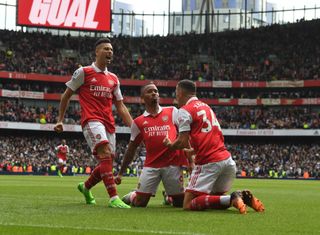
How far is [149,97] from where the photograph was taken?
1083cm

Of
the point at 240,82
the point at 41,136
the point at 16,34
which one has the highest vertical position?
the point at 16,34

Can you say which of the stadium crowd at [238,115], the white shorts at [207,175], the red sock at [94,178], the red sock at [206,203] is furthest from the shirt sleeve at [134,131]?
the stadium crowd at [238,115]

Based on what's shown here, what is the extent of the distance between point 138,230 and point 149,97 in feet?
14.3

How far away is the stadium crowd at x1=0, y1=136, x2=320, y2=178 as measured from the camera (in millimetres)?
54594

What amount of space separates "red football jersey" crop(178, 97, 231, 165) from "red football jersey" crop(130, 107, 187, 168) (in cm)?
102

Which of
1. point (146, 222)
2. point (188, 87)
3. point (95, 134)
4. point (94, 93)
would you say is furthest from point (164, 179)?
point (146, 222)

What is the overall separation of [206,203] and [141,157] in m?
42.2

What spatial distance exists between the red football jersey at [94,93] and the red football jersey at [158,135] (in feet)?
1.84

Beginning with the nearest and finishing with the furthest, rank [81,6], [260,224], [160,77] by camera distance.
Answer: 1. [260,224]
2. [81,6]
3. [160,77]

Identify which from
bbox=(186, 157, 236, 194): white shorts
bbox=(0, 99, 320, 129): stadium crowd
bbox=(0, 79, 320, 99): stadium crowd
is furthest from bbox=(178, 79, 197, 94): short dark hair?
bbox=(0, 79, 320, 99): stadium crowd

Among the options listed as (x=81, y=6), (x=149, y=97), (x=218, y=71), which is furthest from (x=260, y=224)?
(x=218, y=71)

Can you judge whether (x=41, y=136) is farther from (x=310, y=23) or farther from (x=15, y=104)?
(x=310, y=23)

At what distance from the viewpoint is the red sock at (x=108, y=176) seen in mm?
10242

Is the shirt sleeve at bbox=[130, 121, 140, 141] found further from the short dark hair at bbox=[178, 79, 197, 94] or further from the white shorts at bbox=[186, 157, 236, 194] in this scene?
the white shorts at bbox=[186, 157, 236, 194]
